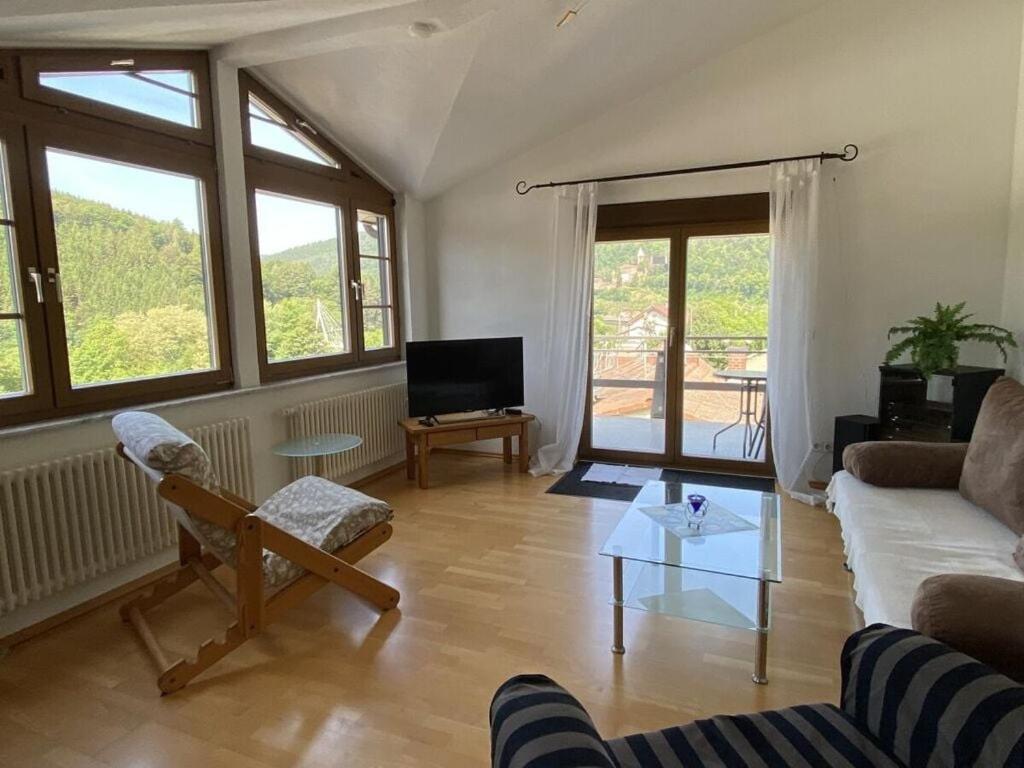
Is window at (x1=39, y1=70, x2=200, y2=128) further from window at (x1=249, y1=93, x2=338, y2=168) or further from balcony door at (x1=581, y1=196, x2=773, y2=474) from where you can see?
balcony door at (x1=581, y1=196, x2=773, y2=474)

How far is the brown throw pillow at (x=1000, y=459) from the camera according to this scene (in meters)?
2.01

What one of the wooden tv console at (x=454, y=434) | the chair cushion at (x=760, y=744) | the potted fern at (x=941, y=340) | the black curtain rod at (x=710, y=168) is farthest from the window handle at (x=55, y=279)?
the potted fern at (x=941, y=340)

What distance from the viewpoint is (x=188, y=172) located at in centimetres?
293

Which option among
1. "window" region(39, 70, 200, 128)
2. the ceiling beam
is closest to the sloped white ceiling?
the ceiling beam

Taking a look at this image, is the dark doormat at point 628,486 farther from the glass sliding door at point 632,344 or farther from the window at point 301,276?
the window at point 301,276

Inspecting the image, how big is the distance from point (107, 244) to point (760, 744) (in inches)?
123

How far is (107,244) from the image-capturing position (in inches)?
103

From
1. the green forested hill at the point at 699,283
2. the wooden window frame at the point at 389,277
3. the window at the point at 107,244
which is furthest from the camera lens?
the wooden window frame at the point at 389,277

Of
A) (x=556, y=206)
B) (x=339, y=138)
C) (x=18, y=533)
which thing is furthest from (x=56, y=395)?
(x=556, y=206)

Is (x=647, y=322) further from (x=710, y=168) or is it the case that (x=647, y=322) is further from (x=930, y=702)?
(x=930, y=702)

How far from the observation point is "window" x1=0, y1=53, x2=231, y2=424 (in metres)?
2.30

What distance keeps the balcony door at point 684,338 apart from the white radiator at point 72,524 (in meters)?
3.00

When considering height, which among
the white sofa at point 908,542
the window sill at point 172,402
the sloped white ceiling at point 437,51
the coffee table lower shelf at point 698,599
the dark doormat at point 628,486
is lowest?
the dark doormat at point 628,486

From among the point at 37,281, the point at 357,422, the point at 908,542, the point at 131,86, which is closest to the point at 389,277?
the point at 357,422
